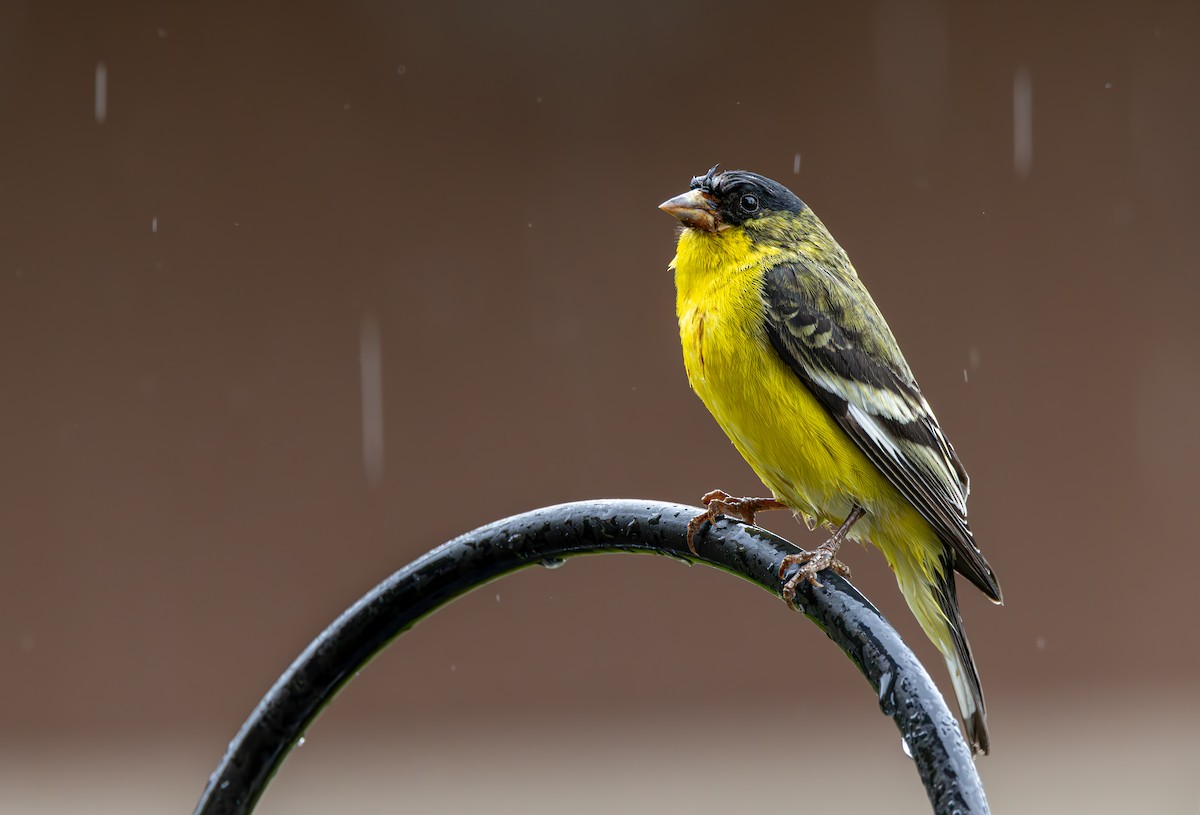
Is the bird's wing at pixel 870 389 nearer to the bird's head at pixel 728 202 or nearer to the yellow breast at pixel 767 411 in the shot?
the yellow breast at pixel 767 411

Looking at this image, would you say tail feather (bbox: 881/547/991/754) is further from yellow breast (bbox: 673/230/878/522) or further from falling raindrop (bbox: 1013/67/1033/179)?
falling raindrop (bbox: 1013/67/1033/179)

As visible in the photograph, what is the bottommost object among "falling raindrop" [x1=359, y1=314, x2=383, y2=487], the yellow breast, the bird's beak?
the yellow breast

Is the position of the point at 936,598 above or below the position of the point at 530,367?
below

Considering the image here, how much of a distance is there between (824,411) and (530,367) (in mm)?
4365

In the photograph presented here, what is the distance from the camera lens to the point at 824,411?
2988 millimetres

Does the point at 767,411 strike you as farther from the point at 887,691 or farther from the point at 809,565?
the point at 887,691

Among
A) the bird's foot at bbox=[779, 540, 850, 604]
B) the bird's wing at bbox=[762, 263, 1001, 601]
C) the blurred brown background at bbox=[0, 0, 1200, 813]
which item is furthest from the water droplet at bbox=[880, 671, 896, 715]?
the blurred brown background at bbox=[0, 0, 1200, 813]

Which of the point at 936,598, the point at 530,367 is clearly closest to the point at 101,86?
the point at 530,367

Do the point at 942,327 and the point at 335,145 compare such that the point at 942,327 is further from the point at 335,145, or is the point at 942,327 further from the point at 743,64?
the point at 335,145

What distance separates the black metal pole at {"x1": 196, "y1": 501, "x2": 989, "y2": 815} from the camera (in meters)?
2.02

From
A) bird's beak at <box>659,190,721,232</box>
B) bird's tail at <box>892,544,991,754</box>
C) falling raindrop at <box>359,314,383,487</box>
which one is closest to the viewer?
bird's tail at <box>892,544,991,754</box>

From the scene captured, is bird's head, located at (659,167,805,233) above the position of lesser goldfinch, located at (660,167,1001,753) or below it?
above

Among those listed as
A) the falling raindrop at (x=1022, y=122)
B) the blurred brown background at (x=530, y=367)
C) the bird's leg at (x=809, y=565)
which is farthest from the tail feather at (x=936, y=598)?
the falling raindrop at (x=1022, y=122)

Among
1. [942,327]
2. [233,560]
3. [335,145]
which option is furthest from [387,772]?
[942,327]
